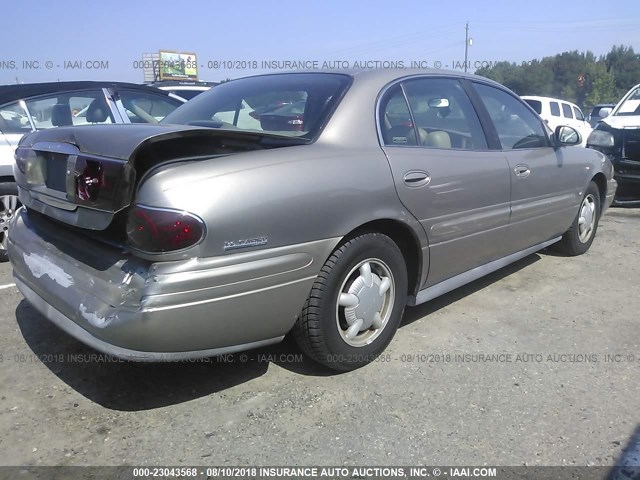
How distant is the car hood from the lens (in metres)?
7.54

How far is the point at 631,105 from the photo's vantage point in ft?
28.6

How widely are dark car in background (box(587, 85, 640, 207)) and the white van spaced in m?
7.24

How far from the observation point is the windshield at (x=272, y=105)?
280cm

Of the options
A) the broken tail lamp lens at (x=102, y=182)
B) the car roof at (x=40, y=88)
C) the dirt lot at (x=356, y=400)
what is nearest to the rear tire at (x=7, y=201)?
the car roof at (x=40, y=88)

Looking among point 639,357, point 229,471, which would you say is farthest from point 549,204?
point 229,471

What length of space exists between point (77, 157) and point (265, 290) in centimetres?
→ 96

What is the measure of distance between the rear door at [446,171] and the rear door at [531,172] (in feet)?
0.60

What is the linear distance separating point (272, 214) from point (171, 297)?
52 centimetres

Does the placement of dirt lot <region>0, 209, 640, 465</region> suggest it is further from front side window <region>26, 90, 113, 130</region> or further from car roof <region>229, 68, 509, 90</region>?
front side window <region>26, 90, 113, 130</region>

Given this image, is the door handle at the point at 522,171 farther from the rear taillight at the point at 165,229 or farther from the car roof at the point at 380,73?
the rear taillight at the point at 165,229

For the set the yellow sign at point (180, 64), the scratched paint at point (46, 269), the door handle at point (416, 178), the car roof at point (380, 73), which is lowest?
the scratched paint at point (46, 269)

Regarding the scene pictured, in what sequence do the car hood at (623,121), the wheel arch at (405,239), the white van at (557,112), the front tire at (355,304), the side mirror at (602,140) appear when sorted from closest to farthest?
the front tire at (355,304) < the wheel arch at (405,239) < the side mirror at (602,140) < the car hood at (623,121) < the white van at (557,112)

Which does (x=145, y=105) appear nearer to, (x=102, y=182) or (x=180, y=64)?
(x=102, y=182)

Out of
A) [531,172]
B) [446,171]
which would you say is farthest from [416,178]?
[531,172]
